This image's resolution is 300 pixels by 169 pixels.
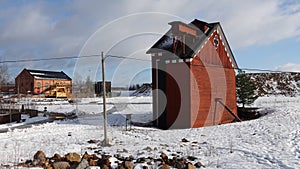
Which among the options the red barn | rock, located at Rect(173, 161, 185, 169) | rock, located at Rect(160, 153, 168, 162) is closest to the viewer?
rock, located at Rect(173, 161, 185, 169)

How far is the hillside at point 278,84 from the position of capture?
44.8 m

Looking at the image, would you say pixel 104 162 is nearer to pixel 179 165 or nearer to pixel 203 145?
pixel 179 165

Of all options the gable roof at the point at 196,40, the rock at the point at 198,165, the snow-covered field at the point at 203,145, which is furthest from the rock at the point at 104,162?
the gable roof at the point at 196,40

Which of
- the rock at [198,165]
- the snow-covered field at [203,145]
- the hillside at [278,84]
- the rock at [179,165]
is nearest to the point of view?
the rock at [179,165]

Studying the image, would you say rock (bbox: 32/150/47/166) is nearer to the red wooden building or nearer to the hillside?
the hillside

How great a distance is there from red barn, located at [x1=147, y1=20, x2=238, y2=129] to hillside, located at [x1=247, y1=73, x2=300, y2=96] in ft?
92.4

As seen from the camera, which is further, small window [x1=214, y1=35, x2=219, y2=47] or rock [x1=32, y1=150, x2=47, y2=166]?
small window [x1=214, y1=35, x2=219, y2=47]

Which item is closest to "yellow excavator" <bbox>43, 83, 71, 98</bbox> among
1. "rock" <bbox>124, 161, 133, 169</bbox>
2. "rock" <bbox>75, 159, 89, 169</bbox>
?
"rock" <bbox>75, 159, 89, 169</bbox>

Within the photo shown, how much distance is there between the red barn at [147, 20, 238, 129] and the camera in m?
16.5

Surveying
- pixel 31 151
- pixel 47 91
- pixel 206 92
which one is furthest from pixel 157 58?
pixel 47 91

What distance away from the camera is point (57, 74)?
219 ft

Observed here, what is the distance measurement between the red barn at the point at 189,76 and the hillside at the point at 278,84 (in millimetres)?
28155

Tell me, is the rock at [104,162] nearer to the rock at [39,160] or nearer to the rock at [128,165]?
the rock at [128,165]

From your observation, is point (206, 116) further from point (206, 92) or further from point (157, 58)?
point (157, 58)
